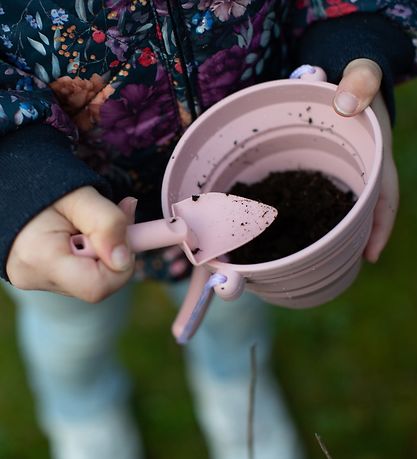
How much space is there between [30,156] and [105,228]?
170mm

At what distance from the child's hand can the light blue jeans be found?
556mm

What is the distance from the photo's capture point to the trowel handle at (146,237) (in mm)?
743

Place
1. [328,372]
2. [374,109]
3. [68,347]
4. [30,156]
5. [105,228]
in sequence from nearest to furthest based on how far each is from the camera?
1. [105,228]
2. [30,156]
3. [374,109]
4. [68,347]
5. [328,372]

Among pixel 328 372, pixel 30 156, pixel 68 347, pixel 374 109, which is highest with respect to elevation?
pixel 30 156

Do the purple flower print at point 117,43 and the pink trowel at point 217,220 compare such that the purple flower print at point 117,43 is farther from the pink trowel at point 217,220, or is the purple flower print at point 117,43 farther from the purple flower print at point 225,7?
the pink trowel at point 217,220

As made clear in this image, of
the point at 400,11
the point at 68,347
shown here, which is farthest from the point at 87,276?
the point at 68,347

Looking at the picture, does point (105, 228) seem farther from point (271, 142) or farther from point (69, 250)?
point (271, 142)

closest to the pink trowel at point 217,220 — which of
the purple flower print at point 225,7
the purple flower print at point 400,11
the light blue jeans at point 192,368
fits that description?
the purple flower print at point 225,7

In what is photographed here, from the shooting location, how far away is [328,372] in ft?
5.37

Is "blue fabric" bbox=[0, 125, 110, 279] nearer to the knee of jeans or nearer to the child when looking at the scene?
the child

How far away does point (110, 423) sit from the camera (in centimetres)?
157

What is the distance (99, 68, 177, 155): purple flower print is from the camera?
3.17ft

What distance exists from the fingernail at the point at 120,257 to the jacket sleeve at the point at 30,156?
0.09 m

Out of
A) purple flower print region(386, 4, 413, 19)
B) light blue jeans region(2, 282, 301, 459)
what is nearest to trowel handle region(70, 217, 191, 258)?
purple flower print region(386, 4, 413, 19)
